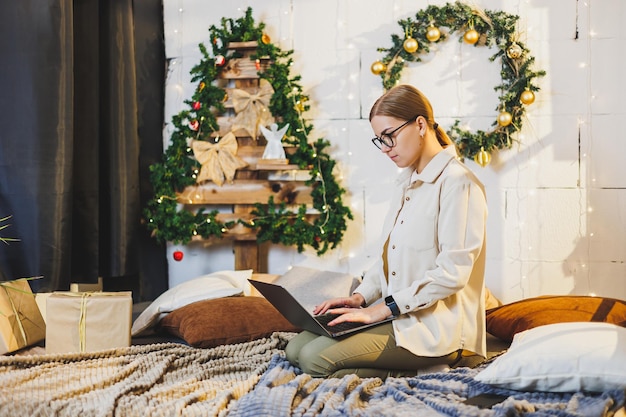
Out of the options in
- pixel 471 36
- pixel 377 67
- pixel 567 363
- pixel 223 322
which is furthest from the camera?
pixel 377 67

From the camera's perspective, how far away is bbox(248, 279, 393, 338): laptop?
2.06 m

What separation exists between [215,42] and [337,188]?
1010 mm

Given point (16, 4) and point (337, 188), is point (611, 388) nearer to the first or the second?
point (337, 188)

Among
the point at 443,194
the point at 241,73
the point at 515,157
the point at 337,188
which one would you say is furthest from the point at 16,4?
the point at 515,157

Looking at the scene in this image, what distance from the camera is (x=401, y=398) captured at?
1.86 meters

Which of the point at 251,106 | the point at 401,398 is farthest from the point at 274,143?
the point at 401,398

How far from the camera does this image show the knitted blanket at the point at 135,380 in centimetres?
182

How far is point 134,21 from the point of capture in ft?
12.1

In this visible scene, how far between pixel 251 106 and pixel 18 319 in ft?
5.24

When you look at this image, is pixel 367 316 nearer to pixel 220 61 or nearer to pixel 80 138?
pixel 80 138

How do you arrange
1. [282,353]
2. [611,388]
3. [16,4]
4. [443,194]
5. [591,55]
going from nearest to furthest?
[611,388], [443,194], [282,353], [16,4], [591,55]

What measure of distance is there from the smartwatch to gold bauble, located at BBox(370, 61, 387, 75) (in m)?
1.60

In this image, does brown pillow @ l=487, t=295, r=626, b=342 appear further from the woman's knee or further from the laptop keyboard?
the woman's knee

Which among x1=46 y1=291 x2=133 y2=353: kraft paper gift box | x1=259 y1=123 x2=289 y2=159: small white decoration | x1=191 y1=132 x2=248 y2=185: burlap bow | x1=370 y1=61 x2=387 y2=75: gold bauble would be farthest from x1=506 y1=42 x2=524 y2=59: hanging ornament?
x1=46 y1=291 x2=133 y2=353: kraft paper gift box
